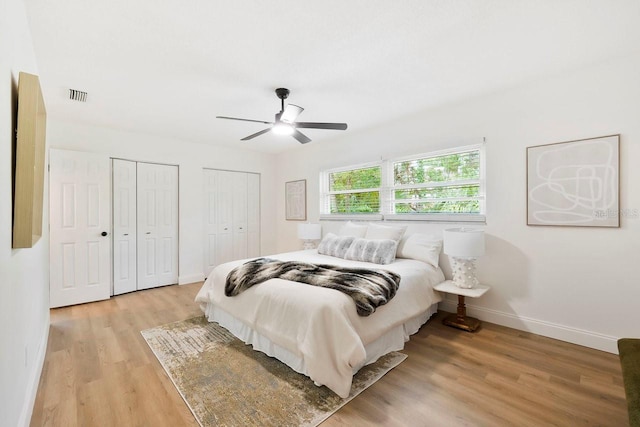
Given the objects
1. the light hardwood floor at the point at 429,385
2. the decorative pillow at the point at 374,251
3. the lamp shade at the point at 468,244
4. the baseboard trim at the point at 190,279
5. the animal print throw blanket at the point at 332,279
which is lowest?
the light hardwood floor at the point at 429,385

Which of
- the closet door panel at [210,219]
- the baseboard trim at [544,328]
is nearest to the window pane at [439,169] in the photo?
the baseboard trim at [544,328]

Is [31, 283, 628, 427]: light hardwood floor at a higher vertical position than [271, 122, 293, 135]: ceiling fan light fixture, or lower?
lower

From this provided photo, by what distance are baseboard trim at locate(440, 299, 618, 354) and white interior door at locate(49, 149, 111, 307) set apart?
465cm

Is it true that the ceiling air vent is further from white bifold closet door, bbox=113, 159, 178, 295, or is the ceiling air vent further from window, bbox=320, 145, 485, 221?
window, bbox=320, 145, 485, 221

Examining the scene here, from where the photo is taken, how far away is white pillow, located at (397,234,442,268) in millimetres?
3264

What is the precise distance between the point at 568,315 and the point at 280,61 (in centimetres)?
347

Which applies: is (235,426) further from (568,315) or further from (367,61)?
(568,315)

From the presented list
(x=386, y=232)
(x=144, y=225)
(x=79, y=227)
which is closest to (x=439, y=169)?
(x=386, y=232)

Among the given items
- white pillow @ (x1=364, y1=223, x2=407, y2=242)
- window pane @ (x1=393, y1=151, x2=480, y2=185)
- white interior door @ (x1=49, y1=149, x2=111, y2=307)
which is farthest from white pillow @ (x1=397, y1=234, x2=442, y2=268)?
white interior door @ (x1=49, y1=149, x2=111, y2=307)

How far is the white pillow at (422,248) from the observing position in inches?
128

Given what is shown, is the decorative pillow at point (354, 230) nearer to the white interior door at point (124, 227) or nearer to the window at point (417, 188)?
the window at point (417, 188)

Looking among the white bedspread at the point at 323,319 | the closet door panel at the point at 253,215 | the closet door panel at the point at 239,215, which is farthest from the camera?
the closet door panel at the point at 253,215

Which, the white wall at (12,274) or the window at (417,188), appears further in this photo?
the window at (417,188)

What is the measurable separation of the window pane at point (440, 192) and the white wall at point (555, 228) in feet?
0.76
